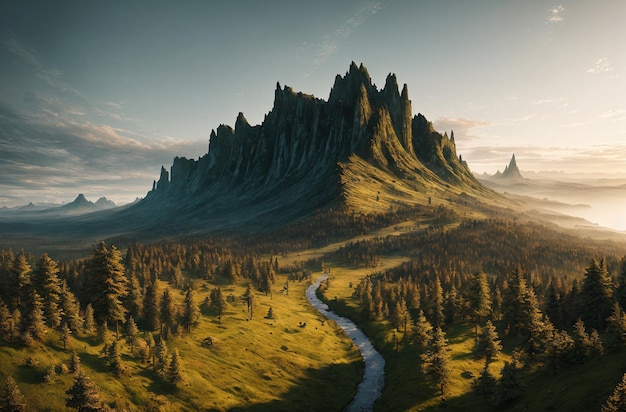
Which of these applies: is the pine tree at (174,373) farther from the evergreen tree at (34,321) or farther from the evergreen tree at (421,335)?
the evergreen tree at (421,335)

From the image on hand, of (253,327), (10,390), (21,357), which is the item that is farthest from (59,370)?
(253,327)

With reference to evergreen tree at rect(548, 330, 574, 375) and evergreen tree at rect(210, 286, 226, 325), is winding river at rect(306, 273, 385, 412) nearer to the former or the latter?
evergreen tree at rect(548, 330, 574, 375)

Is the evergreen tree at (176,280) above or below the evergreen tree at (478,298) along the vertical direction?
above

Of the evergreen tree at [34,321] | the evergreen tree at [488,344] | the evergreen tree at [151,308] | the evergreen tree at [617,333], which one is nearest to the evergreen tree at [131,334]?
the evergreen tree at [151,308]

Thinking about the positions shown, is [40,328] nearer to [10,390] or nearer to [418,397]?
[10,390]

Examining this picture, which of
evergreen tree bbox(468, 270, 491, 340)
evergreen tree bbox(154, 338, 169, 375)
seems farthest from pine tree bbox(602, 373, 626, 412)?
evergreen tree bbox(154, 338, 169, 375)
